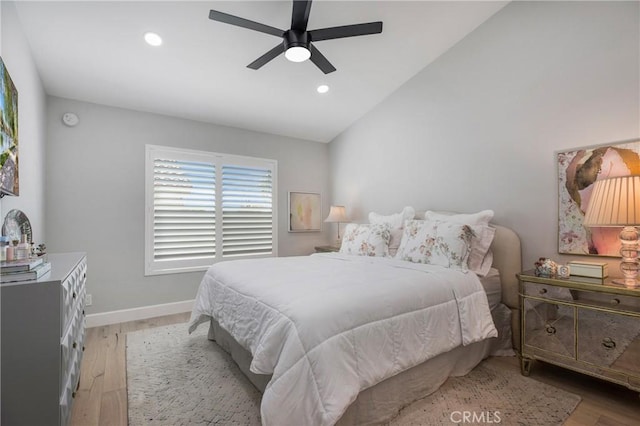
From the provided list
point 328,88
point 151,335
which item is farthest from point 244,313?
point 328,88

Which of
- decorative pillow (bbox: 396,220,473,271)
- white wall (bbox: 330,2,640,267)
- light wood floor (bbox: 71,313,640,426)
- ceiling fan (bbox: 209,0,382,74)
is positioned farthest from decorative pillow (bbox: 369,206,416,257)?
ceiling fan (bbox: 209,0,382,74)

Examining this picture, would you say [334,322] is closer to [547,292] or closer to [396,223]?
[547,292]

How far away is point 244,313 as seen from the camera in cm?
189

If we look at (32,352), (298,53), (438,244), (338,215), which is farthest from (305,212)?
(32,352)

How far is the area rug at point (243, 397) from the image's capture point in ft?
5.77

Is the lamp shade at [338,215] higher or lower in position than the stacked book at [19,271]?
higher

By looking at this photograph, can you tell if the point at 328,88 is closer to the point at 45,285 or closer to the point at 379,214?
the point at 379,214

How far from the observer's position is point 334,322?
1489 millimetres

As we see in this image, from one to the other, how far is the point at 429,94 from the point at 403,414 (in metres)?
3.28

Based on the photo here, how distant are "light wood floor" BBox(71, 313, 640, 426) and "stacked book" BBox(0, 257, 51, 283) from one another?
41.2 inches

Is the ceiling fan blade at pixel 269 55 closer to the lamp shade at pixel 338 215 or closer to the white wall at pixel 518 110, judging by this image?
the white wall at pixel 518 110

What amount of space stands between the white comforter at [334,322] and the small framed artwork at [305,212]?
7.50 feet

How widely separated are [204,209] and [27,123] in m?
1.92

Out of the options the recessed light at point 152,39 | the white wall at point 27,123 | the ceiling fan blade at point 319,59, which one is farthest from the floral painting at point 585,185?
the white wall at point 27,123
